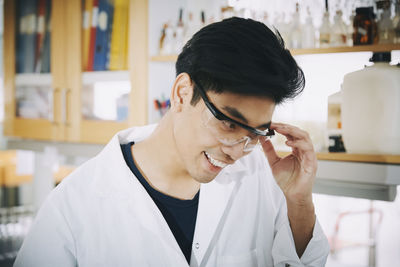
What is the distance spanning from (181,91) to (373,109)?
0.70m

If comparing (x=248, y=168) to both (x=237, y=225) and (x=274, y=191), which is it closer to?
(x=274, y=191)

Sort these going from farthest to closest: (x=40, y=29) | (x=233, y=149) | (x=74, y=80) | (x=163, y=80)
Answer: (x=40, y=29)
(x=74, y=80)
(x=163, y=80)
(x=233, y=149)

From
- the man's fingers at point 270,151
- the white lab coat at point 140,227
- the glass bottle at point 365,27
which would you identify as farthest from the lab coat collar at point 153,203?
the glass bottle at point 365,27

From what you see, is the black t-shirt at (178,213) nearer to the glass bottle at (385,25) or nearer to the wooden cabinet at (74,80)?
the wooden cabinet at (74,80)

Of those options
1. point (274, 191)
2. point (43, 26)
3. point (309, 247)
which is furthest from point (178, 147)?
point (43, 26)

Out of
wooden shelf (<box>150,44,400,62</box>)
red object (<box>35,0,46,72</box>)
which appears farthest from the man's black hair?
red object (<box>35,0,46,72</box>)

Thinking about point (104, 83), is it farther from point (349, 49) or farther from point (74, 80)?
point (349, 49)

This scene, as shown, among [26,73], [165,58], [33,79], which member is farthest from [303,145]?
[26,73]

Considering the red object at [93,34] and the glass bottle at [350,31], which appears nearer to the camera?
the glass bottle at [350,31]

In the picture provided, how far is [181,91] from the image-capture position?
1.09 meters

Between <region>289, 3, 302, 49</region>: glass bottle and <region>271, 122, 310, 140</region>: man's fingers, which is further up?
<region>289, 3, 302, 49</region>: glass bottle

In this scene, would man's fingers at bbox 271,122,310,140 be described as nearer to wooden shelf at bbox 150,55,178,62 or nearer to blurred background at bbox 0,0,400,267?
blurred background at bbox 0,0,400,267

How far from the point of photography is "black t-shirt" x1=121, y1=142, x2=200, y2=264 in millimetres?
1203

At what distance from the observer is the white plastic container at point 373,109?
45.3 inches
